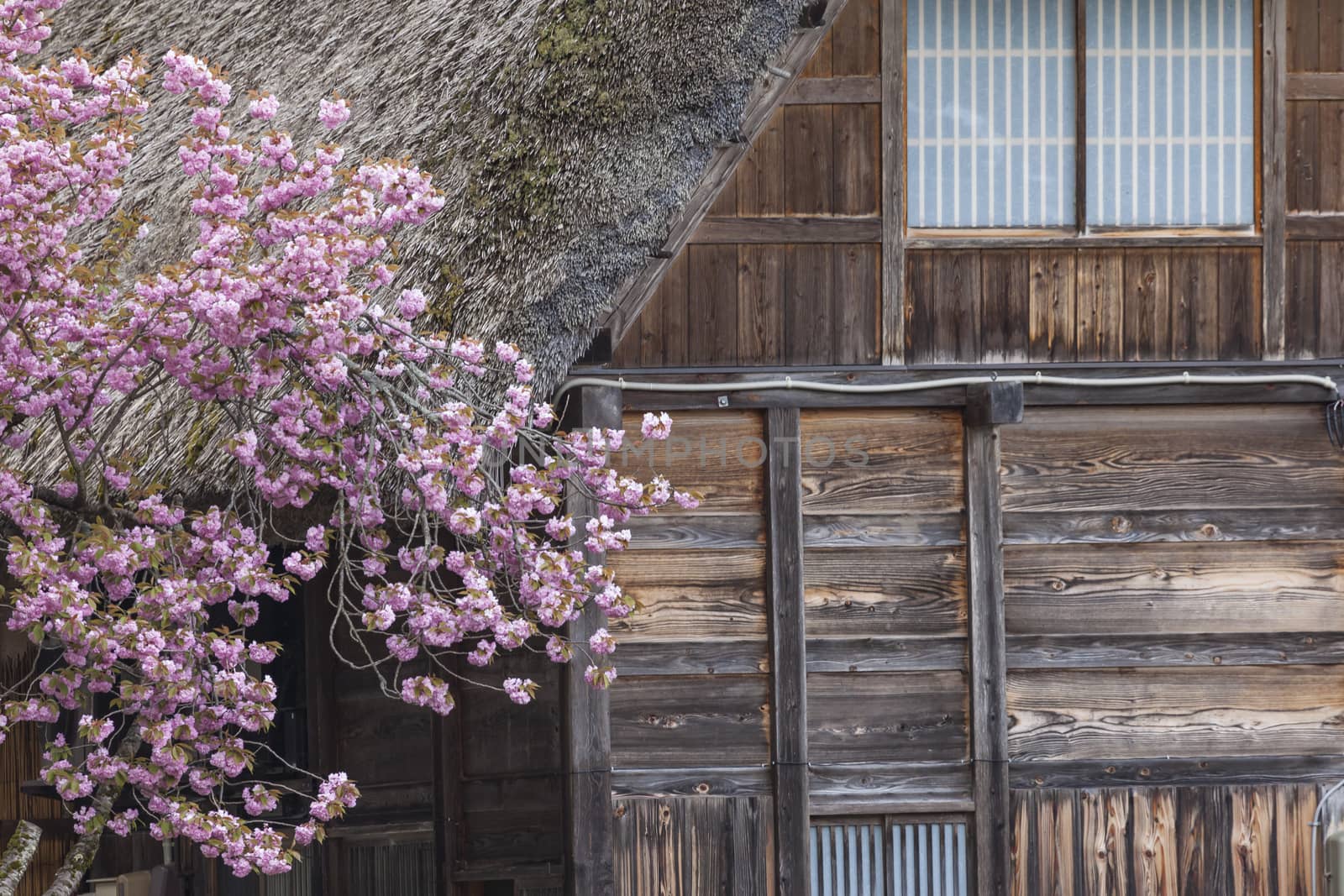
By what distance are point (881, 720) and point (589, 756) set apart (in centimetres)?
117

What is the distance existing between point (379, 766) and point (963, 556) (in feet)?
12.6

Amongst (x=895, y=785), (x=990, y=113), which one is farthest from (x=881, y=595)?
(x=990, y=113)

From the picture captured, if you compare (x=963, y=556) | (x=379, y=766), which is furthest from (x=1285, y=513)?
(x=379, y=766)

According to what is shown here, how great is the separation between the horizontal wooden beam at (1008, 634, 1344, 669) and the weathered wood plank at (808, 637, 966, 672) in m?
0.30

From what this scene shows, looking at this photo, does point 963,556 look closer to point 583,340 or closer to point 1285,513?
point 1285,513

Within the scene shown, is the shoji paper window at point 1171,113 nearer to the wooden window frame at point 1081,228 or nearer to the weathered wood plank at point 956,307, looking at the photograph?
the wooden window frame at point 1081,228

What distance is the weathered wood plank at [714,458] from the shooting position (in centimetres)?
614

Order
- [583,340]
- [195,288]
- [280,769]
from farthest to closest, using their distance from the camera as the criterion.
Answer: [280,769], [583,340], [195,288]

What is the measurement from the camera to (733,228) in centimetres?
618

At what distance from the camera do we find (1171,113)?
636cm

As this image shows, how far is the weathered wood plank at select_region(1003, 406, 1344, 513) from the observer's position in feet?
20.4

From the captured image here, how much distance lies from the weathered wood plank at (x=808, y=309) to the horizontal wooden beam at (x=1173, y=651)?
139cm

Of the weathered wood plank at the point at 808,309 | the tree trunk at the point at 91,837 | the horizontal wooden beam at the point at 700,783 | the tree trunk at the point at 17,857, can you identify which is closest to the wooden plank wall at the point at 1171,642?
the weathered wood plank at the point at 808,309

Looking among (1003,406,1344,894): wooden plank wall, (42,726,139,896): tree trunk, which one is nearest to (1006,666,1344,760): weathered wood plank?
(1003,406,1344,894): wooden plank wall
